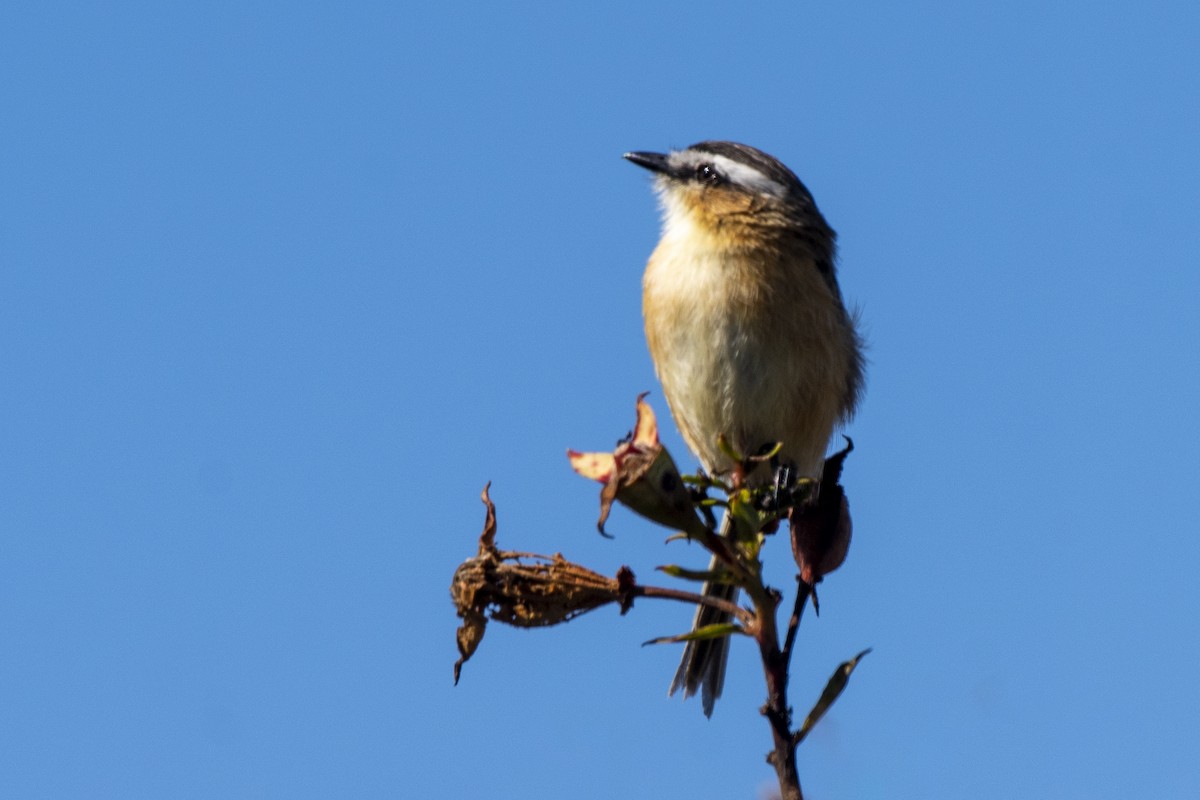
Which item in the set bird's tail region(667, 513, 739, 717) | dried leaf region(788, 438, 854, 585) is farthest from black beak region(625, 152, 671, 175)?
dried leaf region(788, 438, 854, 585)

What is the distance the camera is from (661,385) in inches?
316

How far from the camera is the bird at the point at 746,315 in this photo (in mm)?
7301

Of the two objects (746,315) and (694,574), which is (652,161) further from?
(694,574)

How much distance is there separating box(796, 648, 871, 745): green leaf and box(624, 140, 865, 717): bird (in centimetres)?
384

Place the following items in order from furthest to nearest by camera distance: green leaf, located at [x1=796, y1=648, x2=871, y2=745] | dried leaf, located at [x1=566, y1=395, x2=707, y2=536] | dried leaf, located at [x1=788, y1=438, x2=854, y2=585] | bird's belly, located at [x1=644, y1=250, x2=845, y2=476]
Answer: bird's belly, located at [x1=644, y1=250, x2=845, y2=476] < dried leaf, located at [x1=788, y1=438, x2=854, y2=585] < dried leaf, located at [x1=566, y1=395, x2=707, y2=536] < green leaf, located at [x1=796, y1=648, x2=871, y2=745]

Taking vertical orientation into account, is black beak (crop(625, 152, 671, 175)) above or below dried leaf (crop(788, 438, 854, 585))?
above

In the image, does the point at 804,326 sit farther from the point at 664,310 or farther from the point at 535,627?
the point at 535,627

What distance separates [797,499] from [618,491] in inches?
31.4

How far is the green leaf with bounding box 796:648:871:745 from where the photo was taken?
272 cm

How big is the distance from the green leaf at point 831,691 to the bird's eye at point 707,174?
534 cm

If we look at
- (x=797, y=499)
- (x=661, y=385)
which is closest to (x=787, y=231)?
(x=661, y=385)

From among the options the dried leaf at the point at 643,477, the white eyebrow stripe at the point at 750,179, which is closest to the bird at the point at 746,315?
the white eyebrow stripe at the point at 750,179

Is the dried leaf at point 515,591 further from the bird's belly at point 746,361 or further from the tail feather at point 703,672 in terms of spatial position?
the bird's belly at point 746,361

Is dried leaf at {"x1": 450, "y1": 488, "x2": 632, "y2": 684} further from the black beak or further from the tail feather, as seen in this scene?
the black beak
